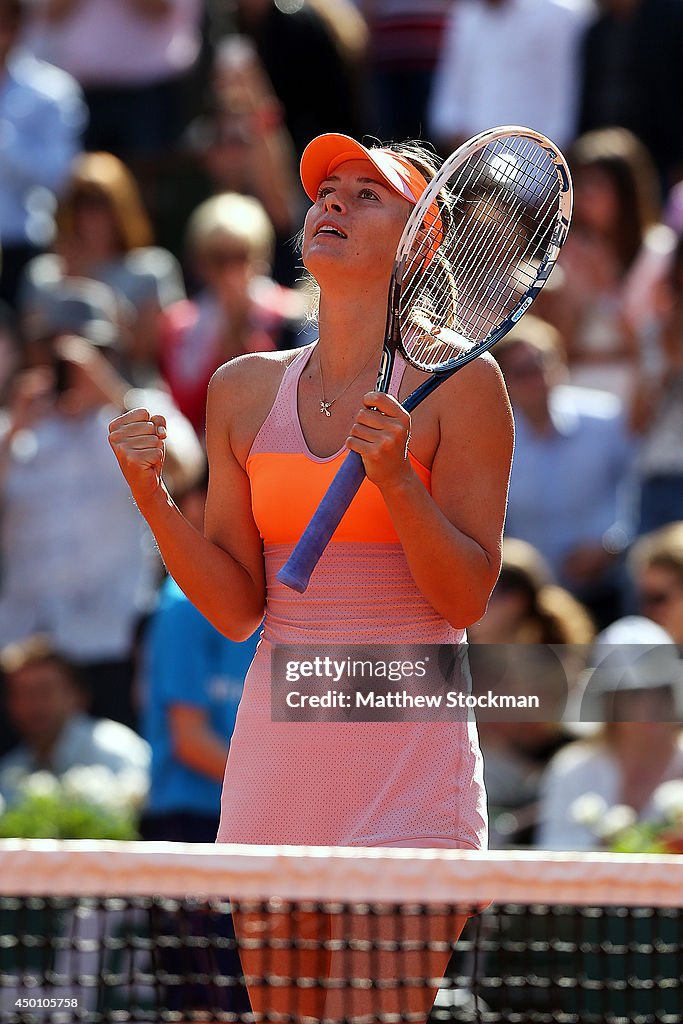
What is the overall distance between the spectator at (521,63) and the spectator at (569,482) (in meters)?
2.24

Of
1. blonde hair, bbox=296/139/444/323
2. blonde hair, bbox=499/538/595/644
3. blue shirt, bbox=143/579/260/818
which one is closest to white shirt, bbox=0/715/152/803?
blue shirt, bbox=143/579/260/818

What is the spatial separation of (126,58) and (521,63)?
206 centimetres

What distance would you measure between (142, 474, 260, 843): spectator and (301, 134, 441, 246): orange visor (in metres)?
1.99

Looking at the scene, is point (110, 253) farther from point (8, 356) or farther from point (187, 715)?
point (187, 715)

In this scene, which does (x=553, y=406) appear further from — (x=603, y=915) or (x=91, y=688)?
(x=603, y=915)

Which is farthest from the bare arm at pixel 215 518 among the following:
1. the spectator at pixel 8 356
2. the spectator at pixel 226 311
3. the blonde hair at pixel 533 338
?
the spectator at pixel 8 356

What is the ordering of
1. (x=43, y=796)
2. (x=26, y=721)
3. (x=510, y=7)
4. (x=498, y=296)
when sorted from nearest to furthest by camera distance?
(x=498, y=296) < (x=43, y=796) < (x=26, y=721) < (x=510, y=7)

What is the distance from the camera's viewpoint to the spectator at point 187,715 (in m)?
4.74

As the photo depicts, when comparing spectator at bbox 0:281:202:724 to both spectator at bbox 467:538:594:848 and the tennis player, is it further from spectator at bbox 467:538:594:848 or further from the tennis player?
the tennis player

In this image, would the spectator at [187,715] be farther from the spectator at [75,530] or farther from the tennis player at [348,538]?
the tennis player at [348,538]

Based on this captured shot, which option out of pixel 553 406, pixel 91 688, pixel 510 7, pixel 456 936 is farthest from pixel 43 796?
pixel 510 7

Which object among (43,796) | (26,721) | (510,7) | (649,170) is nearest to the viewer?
(43,796)

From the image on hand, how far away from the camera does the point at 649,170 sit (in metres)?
7.73

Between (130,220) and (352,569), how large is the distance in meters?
5.35
